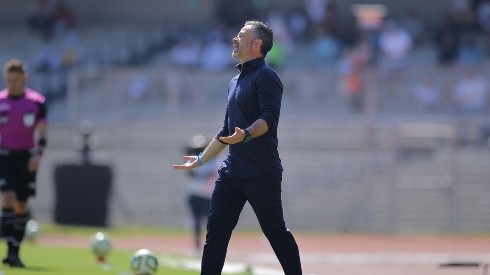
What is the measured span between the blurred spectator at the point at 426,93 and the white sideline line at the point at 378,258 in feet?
16.2

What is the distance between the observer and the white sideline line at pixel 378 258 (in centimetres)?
1993

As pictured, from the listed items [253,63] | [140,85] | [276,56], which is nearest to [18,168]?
[253,63]

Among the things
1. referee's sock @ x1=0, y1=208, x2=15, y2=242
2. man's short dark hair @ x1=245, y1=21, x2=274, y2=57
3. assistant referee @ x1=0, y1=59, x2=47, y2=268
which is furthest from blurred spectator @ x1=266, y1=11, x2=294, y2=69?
man's short dark hair @ x1=245, y1=21, x2=274, y2=57

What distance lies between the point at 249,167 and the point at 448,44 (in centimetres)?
2183

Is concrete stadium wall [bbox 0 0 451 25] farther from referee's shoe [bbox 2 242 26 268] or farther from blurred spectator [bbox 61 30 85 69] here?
referee's shoe [bbox 2 242 26 268]

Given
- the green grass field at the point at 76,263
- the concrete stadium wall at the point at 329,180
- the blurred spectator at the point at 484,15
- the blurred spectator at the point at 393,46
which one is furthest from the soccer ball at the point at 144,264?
the blurred spectator at the point at 484,15

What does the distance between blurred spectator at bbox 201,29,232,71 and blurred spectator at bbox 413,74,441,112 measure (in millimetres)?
7676

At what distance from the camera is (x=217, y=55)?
110 ft

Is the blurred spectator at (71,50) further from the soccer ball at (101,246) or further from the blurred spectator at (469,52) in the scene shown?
the soccer ball at (101,246)

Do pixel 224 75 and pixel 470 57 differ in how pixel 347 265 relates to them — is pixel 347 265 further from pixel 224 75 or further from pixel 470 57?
pixel 470 57

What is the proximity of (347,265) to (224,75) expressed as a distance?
8.49 m

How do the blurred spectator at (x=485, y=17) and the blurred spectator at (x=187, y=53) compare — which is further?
the blurred spectator at (x=187, y=53)

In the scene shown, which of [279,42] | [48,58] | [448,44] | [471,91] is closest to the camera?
[471,91]

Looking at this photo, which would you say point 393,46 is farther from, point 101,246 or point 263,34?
point 263,34
